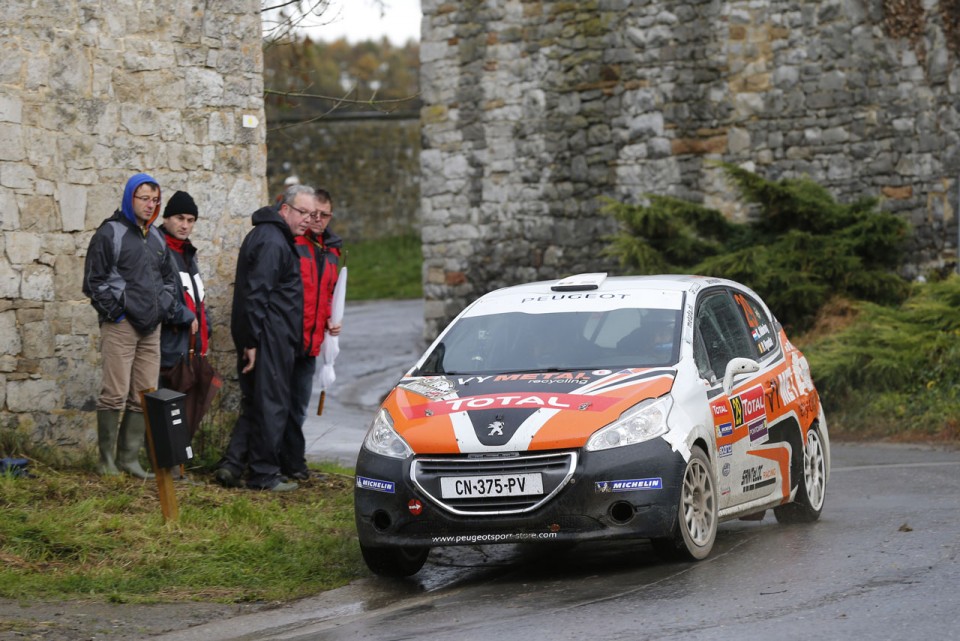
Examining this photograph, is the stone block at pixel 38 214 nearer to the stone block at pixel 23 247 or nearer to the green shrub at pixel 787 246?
the stone block at pixel 23 247

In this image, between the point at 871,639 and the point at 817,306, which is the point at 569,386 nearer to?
the point at 871,639

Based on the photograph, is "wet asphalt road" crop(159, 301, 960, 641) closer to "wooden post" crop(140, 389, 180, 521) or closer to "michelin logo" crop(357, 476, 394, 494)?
"michelin logo" crop(357, 476, 394, 494)

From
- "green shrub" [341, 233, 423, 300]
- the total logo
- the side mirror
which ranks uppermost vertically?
the side mirror

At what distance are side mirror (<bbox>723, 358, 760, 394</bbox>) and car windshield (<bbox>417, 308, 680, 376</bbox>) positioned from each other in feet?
1.18

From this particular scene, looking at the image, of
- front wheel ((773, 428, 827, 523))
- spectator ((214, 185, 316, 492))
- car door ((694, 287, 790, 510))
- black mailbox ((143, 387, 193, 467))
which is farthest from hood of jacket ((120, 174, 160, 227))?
front wheel ((773, 428, 827, 523))

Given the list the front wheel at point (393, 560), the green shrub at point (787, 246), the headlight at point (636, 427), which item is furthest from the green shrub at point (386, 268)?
the headlight at point (636, 427)

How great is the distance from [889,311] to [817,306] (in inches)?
46.4

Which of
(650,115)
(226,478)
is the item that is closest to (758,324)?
(226,478)

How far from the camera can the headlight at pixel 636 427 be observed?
7699 millimetres

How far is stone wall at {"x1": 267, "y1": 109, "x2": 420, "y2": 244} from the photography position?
1567 inches

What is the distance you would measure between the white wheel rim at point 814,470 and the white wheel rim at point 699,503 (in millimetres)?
1627

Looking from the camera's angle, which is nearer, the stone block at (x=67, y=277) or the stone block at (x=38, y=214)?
the stone block at (x=38, y=214)

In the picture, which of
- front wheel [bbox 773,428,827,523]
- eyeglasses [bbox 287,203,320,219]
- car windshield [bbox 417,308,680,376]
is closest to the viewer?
car windshield [bbox 417,308,680,376]

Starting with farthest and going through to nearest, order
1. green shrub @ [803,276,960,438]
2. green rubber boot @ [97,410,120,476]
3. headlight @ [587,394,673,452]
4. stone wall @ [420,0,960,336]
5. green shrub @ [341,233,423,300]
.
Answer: green shrub @ [341,233,423,300] → stone wall @ [420,0,960,336] → green shrub @ [803,276,960,438] → green rubber boot @ [97,410,120,476] → headlight @ [587,394,673,452]
